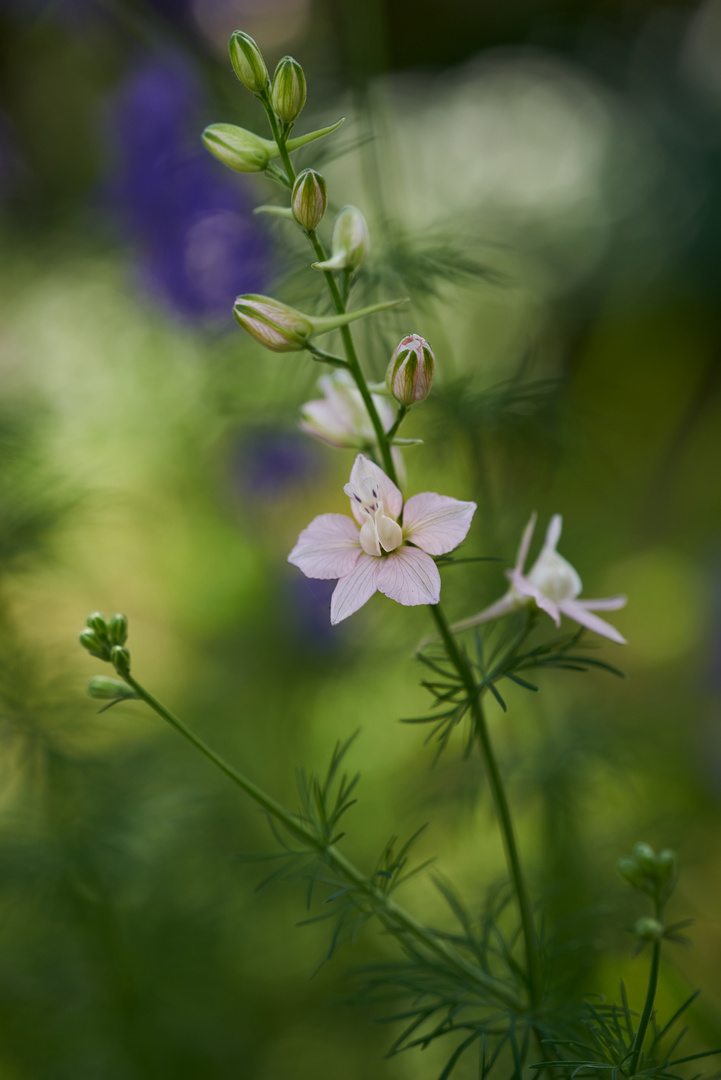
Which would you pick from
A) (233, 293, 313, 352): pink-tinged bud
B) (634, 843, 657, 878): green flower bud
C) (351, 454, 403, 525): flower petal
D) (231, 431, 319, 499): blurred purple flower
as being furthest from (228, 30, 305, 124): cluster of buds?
(231, 431, 319, 499): blurred purple flower

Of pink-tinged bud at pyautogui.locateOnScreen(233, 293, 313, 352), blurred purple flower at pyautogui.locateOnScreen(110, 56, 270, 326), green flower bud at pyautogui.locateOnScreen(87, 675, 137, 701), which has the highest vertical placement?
blurred purple flower at pyautogui.locateOnScreen(110, 56, 270, 326)

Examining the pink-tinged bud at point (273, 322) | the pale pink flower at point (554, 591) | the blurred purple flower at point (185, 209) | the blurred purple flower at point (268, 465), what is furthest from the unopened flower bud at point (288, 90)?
the blurred purple flower at point (268, 465)

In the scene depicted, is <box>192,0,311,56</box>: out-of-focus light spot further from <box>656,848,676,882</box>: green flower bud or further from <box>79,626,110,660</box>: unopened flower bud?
<box>656,848,676,882</box>: green flower bud

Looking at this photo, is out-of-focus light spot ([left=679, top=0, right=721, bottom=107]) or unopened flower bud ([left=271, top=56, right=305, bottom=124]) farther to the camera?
out-of-focus light spot ([left=679, top=0, right=721, bottom=107])

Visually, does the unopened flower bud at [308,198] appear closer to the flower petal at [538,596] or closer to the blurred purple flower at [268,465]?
the flower petal at [538,596]

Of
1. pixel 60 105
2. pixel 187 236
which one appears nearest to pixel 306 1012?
pixel 187 236

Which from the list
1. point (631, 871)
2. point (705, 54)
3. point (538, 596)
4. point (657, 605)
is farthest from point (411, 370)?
point (705, 54)

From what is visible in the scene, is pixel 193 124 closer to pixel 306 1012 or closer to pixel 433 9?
pixel 306 1012
